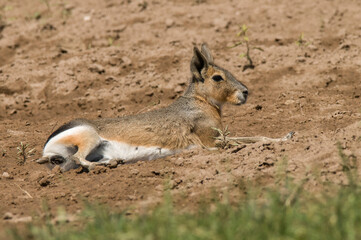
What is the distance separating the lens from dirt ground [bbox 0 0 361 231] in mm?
5012

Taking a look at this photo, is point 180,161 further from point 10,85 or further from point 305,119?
point 10,85

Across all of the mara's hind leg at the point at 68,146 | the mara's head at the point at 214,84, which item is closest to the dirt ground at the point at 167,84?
the mara's hind leg at the point at 68,146

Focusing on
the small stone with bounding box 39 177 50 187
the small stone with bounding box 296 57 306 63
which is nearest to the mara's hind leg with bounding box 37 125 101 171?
the small stone with bounding box 39 177 50 187

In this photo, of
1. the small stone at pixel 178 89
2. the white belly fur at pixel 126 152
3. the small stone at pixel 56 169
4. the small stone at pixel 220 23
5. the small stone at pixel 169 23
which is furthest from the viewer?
the small stone at pixel 169 23

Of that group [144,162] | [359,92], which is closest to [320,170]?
[144,162]

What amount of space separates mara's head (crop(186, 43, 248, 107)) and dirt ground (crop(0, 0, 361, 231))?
0.47 m

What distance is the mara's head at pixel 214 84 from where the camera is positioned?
7.00 m

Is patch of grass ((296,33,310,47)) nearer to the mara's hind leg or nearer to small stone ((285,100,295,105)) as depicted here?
small stone ((285,100,295,105))

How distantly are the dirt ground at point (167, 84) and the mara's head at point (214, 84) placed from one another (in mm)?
467

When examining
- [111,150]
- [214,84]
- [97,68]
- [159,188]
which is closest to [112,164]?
[111,150]

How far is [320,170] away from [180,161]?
1731 mm

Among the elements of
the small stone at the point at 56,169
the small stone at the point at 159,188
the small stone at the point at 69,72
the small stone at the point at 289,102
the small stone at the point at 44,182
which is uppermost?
the small stone at the point at 159,188

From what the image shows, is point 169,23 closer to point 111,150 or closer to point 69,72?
point 69,72

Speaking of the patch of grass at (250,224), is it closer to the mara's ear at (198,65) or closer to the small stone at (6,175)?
the small stone at (6,175)
